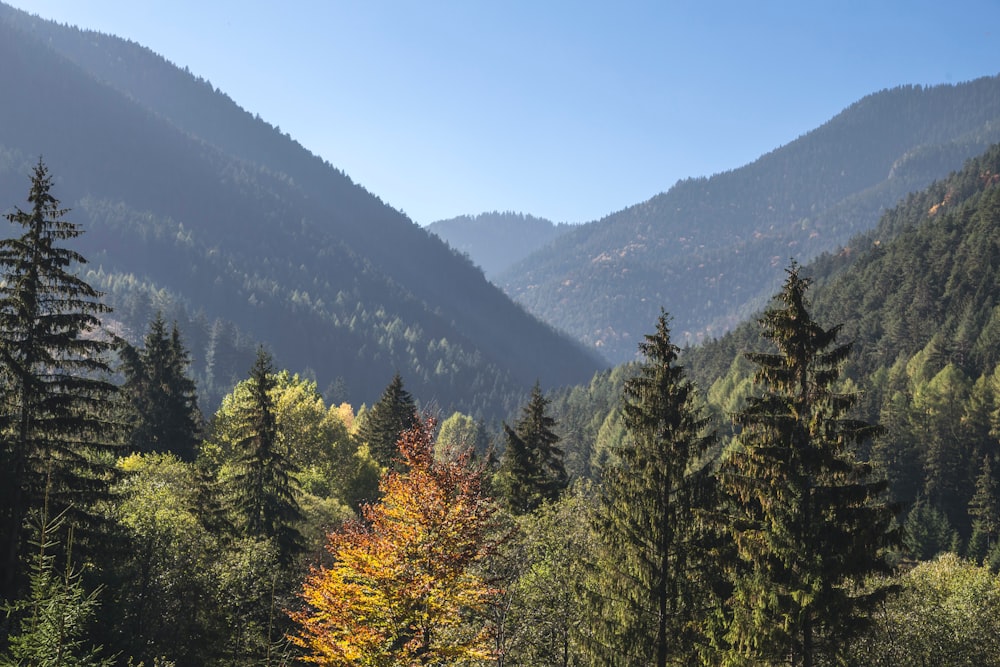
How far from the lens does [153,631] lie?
23625 millimetres

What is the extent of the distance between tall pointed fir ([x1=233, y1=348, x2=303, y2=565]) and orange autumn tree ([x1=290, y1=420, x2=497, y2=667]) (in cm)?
1532

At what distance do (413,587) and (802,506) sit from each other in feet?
34.4

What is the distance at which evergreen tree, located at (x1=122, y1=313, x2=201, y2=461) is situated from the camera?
50.3 metres

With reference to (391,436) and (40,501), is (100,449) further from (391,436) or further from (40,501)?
(391,436)

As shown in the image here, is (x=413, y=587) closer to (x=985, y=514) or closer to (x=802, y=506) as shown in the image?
(x=802, y=506)

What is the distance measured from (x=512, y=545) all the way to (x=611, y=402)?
164 m

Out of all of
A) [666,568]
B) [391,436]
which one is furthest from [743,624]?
[391,436]

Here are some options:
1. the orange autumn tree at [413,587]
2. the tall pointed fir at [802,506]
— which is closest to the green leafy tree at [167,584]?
the orange autumn tree at [413,587]

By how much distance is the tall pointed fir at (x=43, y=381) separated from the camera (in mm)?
19422

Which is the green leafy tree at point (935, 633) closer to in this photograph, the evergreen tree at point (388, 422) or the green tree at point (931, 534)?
the evergreen tree at point (388, 422)

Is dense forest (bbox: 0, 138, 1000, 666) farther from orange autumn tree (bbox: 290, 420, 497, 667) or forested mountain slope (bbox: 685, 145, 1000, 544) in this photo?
forested mountain slope (bbox: 685, 145, 1000, 544)

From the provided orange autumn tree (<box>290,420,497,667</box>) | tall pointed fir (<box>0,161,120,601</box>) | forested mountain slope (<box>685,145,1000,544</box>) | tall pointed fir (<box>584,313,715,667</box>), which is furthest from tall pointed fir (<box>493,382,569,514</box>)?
tall pointed fir (<box>0,161,120,601</box>)

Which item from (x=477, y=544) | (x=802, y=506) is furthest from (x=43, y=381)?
(x=802, y=506)

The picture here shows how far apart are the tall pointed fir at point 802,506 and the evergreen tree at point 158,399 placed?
150 feet
